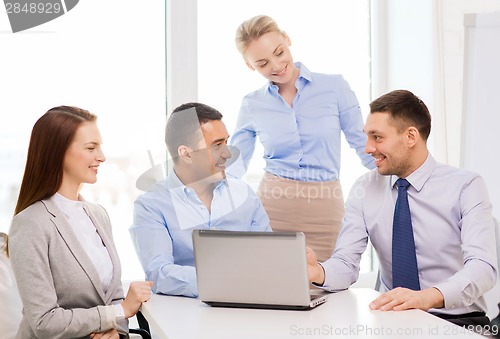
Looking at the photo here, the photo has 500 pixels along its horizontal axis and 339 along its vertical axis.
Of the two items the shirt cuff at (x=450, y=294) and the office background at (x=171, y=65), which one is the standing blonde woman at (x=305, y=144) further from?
the shirt cuff at (x=450, y=294)

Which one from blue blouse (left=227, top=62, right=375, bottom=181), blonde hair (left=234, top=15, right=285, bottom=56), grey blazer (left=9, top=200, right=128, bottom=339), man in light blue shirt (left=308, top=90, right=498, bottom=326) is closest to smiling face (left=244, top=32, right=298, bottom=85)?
blonde hair (left=234, top=15, right=285, bottom=56)

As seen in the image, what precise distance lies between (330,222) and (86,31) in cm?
144

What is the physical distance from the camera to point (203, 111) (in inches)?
98.6

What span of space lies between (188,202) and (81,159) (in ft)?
1.43

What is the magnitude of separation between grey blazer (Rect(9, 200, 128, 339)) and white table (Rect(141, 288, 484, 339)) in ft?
0.67

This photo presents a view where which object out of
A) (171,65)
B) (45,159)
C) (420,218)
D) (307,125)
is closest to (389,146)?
(420,218)

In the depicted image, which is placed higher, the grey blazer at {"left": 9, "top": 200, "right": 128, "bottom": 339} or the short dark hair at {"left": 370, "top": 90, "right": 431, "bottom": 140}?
the short dark hair at {"left": 370, "top": 90, "right": 431, "bottom": 140}

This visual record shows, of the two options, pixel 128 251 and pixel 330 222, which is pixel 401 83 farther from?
pixel 128 251

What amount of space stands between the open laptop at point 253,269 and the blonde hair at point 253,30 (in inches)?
47.1

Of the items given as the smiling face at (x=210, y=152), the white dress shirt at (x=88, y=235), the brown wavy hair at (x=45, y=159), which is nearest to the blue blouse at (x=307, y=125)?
the smiling face at (x=210, y=152)

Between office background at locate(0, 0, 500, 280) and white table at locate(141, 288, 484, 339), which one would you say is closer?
white table at locate(141, 288, 484, 339)

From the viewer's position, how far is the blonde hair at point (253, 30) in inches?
109

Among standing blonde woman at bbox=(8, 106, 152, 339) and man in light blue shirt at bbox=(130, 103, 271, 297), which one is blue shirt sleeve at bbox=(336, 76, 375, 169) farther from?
standing blonde woman at bbox=(8, 106, 152, 339)

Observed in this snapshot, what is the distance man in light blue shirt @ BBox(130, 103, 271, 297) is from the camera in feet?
7.34
